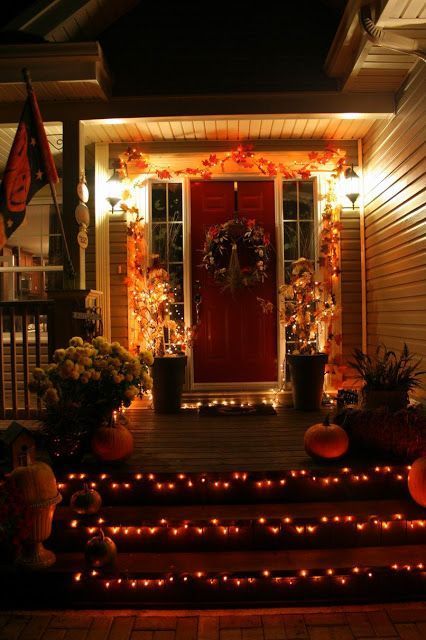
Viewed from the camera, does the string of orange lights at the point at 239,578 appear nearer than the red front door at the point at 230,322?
Yes

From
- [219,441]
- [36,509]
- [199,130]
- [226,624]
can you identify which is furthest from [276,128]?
[226,624]

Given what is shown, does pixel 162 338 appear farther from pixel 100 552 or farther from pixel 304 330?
pixel 100 552

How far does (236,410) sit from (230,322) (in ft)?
3.42

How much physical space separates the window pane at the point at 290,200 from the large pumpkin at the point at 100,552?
13.8 feet

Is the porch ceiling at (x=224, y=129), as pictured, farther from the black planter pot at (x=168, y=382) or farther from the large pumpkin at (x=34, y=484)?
the large pumpkin at (x=34, y=484)

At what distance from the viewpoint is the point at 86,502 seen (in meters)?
2.85

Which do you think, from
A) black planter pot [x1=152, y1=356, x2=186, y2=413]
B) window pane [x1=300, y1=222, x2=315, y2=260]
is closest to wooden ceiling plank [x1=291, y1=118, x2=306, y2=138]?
window pane [x1=300, y1=222, x2=315, y2=260]

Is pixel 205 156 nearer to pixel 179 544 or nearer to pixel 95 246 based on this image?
pixel 95 246

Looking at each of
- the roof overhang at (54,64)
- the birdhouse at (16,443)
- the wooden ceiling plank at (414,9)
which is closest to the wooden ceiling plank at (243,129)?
the roof overhang at (54,64)

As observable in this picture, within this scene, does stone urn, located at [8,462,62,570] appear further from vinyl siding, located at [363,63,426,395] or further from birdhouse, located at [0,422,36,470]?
vinyl siding, located at [363,63,426,395]

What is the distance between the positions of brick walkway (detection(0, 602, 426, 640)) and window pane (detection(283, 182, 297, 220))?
13.8 feet

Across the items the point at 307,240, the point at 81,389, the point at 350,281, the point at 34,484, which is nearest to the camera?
the point at 34,484

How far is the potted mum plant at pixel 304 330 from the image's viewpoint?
5023 mm

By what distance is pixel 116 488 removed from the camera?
3150 millimetres
